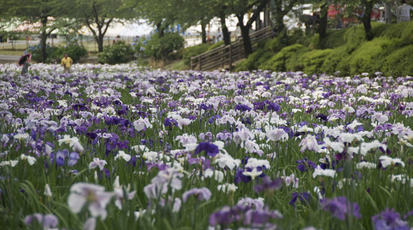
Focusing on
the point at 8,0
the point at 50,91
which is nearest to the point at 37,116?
the point at 50,91

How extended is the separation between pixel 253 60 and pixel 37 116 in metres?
18.9

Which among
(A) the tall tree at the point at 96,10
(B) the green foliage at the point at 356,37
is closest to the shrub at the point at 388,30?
(B) the green foliage at the point at 356,37

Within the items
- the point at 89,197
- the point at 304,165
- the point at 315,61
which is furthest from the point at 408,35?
the point at 89,197

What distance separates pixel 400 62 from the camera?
493 inches

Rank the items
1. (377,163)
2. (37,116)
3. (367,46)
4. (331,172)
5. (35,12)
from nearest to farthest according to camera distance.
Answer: (331,172) < (377,163) < (37,116) < (367,46) < (35,12)

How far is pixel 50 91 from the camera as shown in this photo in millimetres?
8312

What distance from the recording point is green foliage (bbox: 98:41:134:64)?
3859cm

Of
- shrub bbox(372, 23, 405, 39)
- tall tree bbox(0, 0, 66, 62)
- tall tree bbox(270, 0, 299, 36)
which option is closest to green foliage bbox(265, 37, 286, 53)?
tall tree bbox(270, 0, 299, 36)

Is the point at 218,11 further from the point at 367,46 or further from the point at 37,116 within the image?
the point at 37,116

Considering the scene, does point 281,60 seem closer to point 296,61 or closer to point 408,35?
point 296,61

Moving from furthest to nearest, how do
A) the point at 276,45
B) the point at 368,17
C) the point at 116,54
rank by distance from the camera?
the point at 116,54 → the point at 276,45 → the point at 368,17

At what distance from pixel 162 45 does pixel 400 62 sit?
22591 millimetres

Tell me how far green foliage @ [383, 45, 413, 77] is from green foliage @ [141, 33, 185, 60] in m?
21.6

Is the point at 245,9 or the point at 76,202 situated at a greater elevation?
the point at 245,9
